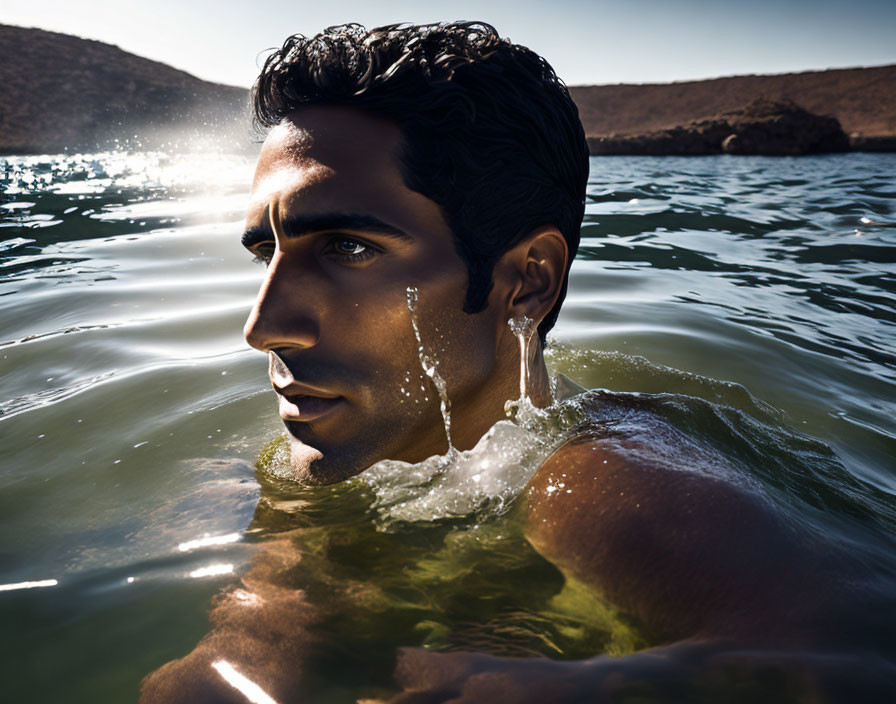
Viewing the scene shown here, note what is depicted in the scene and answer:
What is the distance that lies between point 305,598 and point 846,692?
1.11 meters

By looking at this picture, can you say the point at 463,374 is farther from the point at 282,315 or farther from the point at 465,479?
the point at 282,315

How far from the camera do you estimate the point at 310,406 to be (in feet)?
5.66

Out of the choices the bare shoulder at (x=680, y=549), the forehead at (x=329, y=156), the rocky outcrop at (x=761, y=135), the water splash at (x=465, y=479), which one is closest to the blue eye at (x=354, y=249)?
the forehead at (x=329, y=156)

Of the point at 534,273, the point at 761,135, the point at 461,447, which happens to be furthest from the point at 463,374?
the point at 761,135

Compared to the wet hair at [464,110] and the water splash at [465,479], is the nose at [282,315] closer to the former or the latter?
the wet hair at [464,110]

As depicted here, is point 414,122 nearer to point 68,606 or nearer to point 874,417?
point 68,606

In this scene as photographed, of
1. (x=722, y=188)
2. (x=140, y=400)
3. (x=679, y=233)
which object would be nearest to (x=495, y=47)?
(x=140, y=400)

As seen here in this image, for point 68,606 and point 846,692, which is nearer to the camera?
point 846,692

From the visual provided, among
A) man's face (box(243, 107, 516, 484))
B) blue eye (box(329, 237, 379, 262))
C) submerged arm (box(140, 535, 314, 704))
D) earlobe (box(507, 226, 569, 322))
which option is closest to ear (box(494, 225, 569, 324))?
earlobe (box(507, 226, 569, 322))

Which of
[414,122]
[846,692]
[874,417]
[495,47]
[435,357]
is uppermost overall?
[495,47]

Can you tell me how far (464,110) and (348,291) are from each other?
644mm

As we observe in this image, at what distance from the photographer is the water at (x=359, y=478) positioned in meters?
1.45

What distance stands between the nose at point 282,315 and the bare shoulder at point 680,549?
0.79 m

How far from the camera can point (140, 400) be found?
2875 mm
